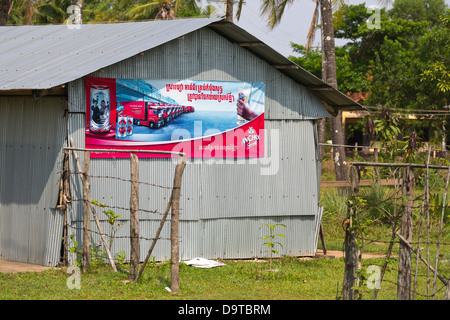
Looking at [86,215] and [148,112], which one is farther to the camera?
[148,112]

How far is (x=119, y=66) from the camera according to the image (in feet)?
40.3

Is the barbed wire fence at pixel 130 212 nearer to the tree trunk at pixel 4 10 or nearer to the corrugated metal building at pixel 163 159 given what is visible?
the corrugated metal building at pixel 163 159

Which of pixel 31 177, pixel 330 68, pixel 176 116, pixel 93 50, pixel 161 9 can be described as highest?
pixel 161 9

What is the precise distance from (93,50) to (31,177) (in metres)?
2.49

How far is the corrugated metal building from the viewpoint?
470 inches

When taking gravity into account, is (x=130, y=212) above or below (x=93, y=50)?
below

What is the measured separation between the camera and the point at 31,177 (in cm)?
1231

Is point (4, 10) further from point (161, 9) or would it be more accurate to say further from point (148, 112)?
point (148, 112)

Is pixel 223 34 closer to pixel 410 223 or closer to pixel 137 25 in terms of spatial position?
pixel 137 25

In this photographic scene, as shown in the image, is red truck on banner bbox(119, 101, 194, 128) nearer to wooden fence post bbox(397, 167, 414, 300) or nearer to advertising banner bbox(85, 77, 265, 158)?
advertising banner bbox(85, 77, 265, 158)

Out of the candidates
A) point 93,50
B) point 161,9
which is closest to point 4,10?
point 161,9

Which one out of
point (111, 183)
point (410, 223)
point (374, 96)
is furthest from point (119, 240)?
point (374, 96)

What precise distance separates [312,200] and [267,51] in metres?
2.98

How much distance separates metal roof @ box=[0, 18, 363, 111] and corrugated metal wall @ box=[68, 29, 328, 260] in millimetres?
237
